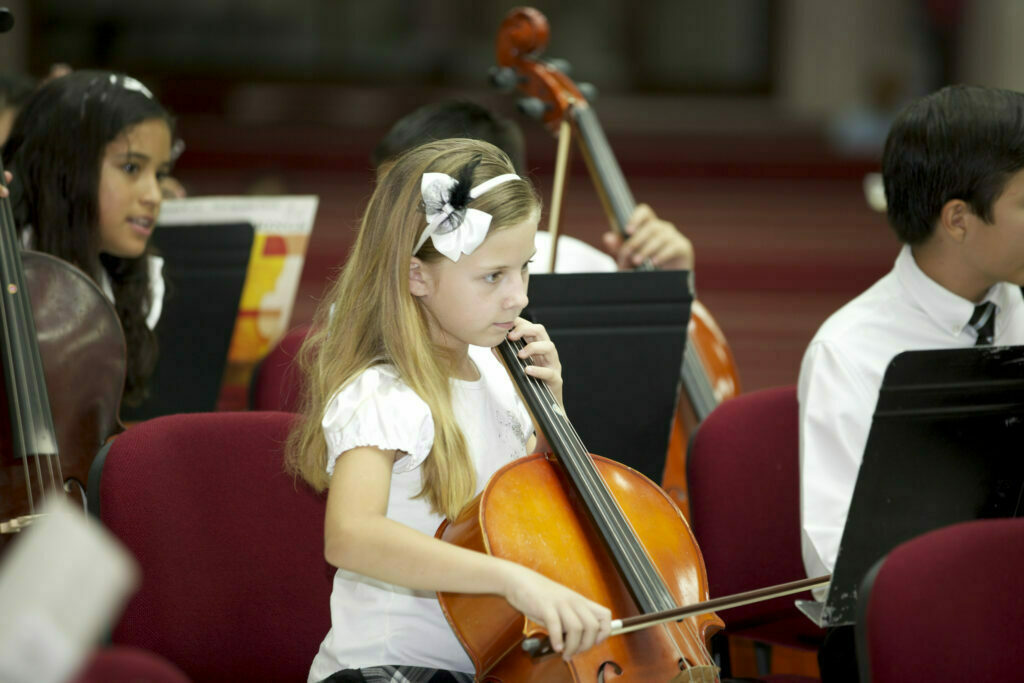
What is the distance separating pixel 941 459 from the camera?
123cm

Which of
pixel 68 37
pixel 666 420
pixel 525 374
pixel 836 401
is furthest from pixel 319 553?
pixel 68 37

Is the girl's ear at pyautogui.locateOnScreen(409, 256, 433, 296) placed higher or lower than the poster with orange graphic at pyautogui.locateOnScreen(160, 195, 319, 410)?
higher

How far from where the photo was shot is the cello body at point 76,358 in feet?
5.53

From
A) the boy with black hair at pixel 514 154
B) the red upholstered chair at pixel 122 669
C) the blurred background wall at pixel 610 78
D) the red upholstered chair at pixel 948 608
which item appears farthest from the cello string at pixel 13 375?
the blurred background wall at pixel 610 78

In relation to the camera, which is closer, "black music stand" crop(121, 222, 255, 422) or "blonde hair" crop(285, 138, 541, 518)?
"blonde hair" crop(285, 138, 541, 518)

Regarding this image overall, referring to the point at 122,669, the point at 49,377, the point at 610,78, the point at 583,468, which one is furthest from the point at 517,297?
the point at 610,78

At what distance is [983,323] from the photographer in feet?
5.57

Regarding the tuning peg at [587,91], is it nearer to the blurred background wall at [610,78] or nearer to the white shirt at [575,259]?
the white shirt at [575,259]

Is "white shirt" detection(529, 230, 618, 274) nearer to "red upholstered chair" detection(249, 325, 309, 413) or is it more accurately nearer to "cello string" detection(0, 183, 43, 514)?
"red upholstered chair" detection(249, 325, 309, 413)

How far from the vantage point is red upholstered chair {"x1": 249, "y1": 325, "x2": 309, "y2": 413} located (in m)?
2.06

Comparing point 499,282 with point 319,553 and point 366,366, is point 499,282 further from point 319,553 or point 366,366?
point 319,553

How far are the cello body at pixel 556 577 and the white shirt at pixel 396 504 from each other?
0.10 m

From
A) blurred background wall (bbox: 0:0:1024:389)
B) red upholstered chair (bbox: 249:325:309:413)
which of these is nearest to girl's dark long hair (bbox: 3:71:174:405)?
red upholstered chair (bbox: 249:325:309:413)

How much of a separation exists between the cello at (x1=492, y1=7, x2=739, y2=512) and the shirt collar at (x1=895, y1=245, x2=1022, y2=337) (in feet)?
1.73
